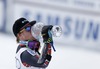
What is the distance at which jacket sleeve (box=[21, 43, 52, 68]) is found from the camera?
114 inches

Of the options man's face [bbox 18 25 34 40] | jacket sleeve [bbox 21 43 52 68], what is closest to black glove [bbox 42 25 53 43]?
jacket sleeve [bbox 21 43 52 68]

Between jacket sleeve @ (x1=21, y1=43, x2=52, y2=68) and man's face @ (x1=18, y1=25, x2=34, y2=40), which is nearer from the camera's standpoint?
jacket sleeve @ (x1=21, y1=43, x2=52, y2=68)

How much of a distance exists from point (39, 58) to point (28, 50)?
0.10m

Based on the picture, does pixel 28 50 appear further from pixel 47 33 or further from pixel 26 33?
pixel 47 33

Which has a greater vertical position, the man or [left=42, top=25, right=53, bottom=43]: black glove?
[left=42, top=25, right=53, bottom=43]: black glove

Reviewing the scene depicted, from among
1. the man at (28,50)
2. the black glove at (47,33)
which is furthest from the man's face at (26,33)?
the black glove at (47,33)

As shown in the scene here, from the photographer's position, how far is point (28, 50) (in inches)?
119

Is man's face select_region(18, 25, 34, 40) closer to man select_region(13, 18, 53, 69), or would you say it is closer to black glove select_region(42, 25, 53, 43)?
man select_region(13, 18, 53, 69)

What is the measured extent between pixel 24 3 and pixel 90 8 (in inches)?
36.9

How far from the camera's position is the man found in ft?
9.59

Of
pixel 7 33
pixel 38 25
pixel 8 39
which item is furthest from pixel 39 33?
pixel 7 33

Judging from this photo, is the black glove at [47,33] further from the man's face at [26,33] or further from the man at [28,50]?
the man's face at [26,33]

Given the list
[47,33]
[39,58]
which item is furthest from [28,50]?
[47,33]

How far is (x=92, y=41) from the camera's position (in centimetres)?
576
